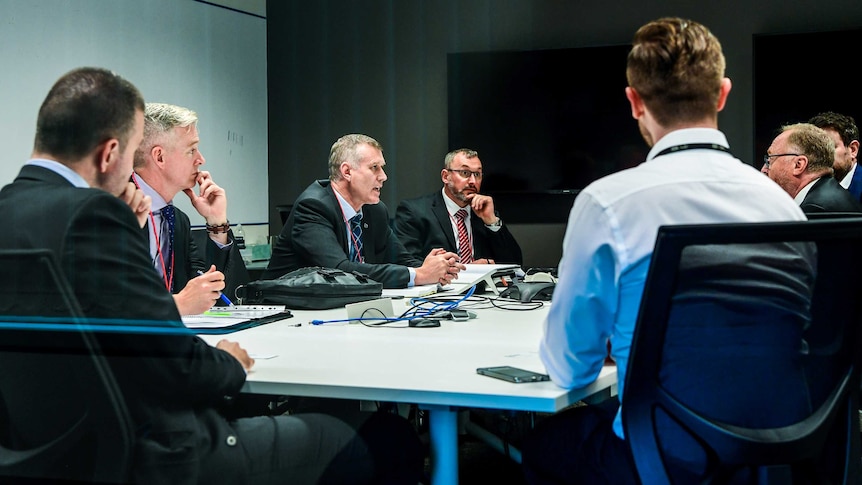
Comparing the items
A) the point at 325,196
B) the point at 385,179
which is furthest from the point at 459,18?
the point at 325,196

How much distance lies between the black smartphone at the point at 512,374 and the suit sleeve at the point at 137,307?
17.6 inches

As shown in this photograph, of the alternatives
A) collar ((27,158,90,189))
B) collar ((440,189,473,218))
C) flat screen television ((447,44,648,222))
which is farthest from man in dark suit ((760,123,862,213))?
collar ((27,158,90,189))

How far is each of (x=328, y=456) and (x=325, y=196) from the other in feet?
5.22

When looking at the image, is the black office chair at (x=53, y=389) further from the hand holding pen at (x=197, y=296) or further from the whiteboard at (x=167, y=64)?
the hand holding pen at (x=197, y=296)

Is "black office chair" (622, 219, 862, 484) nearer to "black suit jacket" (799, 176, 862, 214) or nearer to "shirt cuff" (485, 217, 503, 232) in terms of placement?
"shirt cuff" (485, 217, 503, 232)

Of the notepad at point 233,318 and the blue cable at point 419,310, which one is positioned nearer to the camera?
the notepad at point 233,318

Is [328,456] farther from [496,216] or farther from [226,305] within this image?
[496,216]

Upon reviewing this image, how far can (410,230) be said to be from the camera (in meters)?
3.44

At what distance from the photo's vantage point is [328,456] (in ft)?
5.32

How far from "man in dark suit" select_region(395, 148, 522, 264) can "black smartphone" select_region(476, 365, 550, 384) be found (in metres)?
0.71

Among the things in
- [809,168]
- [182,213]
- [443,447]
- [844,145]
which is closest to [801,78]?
[844,145]

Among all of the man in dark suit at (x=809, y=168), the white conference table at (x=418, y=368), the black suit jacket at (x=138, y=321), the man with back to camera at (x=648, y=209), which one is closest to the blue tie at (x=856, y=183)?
the man in dark suit at (x=809, y=168)

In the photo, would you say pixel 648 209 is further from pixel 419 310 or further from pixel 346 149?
pixel 346 149

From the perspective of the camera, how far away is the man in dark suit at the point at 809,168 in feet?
8.91
